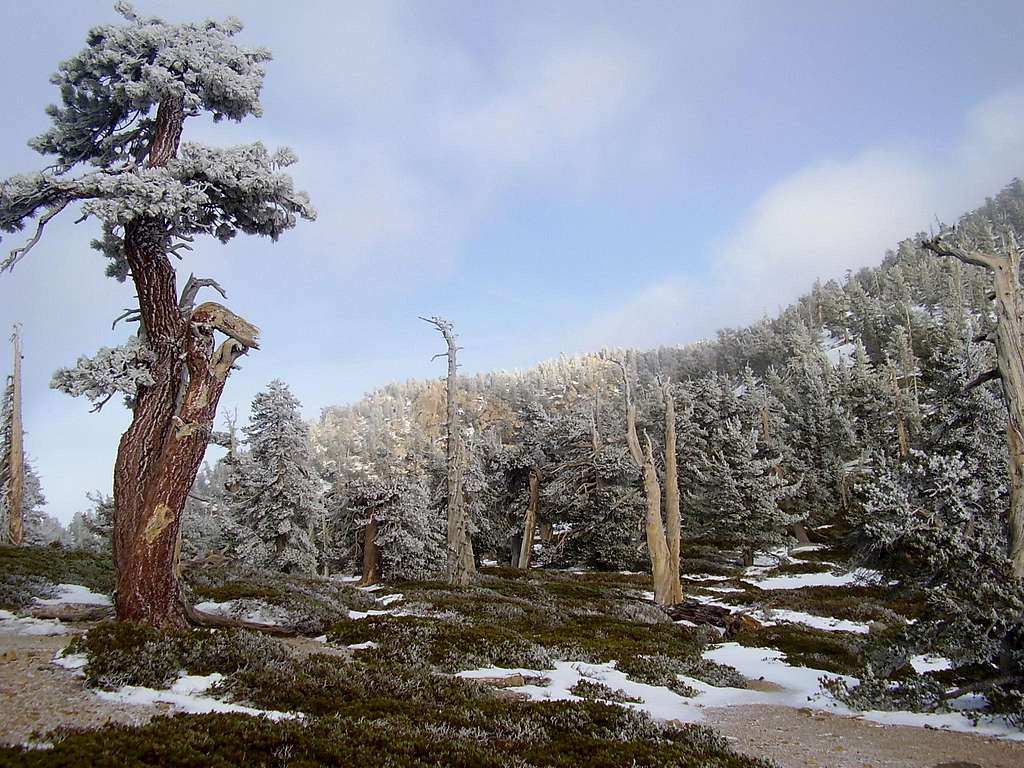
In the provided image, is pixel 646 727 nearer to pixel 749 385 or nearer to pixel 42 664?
pixel 42 664

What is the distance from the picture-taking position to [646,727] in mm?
7918

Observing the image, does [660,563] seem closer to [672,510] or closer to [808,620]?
[672,510]

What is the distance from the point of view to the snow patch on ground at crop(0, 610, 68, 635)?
11120 millimetres

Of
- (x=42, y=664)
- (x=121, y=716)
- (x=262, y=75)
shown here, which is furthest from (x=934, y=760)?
(x=262, y=75)

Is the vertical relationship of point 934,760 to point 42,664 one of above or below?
below

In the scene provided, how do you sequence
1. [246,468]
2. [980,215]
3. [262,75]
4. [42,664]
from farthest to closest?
[980,215], [246,468], [262,75], [42,664]

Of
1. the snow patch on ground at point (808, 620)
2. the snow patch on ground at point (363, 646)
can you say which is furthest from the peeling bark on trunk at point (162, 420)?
the snow patch on ground at point (808, 620)

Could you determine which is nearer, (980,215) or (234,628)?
(234,628)

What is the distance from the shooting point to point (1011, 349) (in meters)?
11.3

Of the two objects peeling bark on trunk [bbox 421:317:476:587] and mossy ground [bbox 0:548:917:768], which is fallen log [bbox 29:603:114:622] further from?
peeling bark on trunk [bbox 421:317:476:587]

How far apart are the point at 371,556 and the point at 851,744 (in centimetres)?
2013

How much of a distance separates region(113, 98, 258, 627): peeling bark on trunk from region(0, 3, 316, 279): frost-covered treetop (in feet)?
1.95

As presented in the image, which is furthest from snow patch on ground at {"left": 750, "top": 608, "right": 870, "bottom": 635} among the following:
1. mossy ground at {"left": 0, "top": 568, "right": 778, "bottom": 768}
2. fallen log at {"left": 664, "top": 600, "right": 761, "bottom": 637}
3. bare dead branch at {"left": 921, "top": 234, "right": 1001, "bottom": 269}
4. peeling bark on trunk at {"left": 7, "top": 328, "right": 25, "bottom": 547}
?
peeling bark on trunk at {"left": 7, "top": 328, "right": 25, "bottom": 547}

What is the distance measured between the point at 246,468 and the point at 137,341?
2084cm
